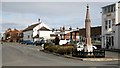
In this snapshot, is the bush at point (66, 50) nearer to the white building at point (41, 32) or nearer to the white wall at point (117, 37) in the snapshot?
the white wall at point (117, 37)

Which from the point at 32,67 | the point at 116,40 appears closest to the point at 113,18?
the point at 116,40

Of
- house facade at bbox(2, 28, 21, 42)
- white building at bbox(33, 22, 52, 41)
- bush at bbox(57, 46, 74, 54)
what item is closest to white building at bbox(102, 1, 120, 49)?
bush at bbox(57, 46, 74, 54)

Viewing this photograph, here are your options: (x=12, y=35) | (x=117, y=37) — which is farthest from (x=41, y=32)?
(x=117, y=37)

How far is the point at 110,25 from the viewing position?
52312 millimetres

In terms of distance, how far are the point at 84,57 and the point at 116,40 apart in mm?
20452

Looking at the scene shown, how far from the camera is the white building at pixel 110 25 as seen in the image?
4963 cm

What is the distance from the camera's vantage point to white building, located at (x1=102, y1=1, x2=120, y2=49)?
163ft

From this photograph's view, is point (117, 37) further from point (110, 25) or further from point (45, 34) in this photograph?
point (45, 34)

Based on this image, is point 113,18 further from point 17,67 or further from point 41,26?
point 41,26

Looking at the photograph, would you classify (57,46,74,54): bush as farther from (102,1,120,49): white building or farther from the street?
(102,1,120,49): white building

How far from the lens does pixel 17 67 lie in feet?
65.0

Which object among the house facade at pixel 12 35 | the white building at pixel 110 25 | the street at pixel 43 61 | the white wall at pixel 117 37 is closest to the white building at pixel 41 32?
the house facade at pixel 12 35

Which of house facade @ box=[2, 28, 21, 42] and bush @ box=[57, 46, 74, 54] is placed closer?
bush @ box=[57, 46, 74, 54]

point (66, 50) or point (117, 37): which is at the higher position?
point (117, 37)
